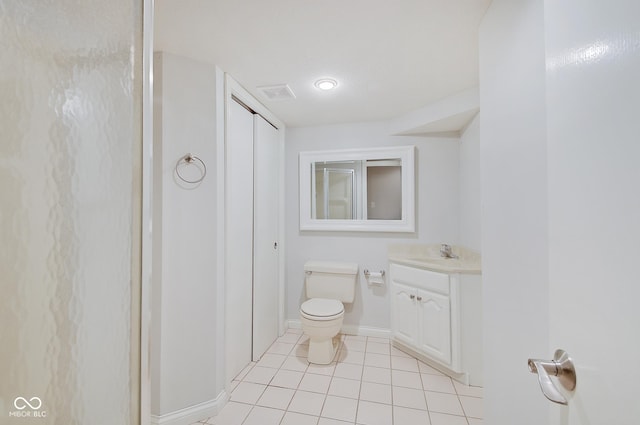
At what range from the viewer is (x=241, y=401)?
1745 mm

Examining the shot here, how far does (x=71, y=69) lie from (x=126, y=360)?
0.69 m

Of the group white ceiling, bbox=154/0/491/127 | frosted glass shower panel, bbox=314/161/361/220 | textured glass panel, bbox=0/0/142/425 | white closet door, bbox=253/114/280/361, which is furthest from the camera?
frosted glass shower panel, bbox=314/161/361/220

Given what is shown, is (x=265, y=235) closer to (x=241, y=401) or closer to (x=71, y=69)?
(x=241, y=401)

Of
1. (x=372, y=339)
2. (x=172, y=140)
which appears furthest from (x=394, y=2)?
(x=372, y=339)

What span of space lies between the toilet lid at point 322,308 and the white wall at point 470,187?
1.26m

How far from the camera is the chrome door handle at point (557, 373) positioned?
0.51 metres

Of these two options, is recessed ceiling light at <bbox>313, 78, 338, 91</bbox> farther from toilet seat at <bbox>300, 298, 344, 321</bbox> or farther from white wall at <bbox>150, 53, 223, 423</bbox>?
toilet seat at <bbox>300, 298, 344, 321</bbox>

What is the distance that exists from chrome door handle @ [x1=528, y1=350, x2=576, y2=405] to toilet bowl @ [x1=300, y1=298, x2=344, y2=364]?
5.50ft

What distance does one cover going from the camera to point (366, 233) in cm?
271

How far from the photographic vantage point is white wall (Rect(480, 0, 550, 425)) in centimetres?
84

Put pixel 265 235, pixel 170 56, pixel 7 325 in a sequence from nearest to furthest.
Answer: pixel 7 325, pixel 170 56, pixel 265 235

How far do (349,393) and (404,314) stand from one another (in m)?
0.81

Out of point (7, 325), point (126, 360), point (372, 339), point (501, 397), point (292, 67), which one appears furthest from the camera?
point (372, 339)

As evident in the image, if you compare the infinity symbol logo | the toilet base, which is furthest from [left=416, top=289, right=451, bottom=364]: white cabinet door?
the infinity symbol logo
